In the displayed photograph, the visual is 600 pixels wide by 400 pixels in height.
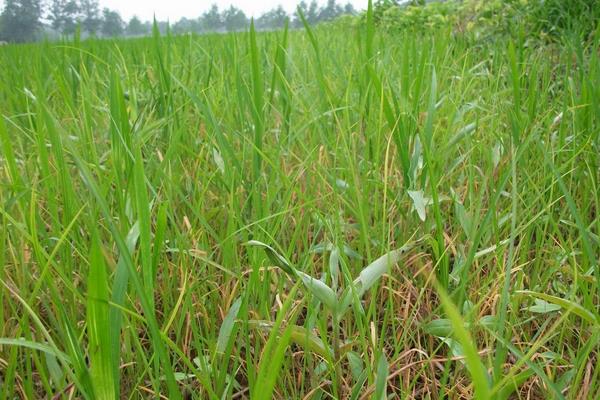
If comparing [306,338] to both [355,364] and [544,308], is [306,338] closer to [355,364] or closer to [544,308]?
[355,364]

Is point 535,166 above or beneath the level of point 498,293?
above

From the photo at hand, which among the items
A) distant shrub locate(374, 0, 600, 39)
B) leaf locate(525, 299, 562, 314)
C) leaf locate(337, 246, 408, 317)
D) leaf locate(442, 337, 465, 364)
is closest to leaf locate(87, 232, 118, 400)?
leaf locate(337, 246, 408, 317)

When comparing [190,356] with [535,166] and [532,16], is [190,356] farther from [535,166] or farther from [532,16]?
[532,16]

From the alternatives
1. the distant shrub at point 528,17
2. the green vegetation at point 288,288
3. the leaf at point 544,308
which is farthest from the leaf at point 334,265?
the distant shrub at point 528,17

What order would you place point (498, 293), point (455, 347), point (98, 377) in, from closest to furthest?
1. point (98, 377)
2. point (455, 347)
3. point (498, 293)

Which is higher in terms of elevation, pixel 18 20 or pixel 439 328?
pixel 18 20

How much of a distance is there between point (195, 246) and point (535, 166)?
687 millimetres

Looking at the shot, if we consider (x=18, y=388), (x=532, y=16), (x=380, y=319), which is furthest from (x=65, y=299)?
(x=532, y=16)

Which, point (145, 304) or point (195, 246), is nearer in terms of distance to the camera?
point (145, 304)

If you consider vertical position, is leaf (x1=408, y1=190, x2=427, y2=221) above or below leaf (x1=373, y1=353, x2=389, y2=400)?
above

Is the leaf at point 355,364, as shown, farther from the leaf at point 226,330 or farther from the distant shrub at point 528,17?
the distant shrub at point 528,17

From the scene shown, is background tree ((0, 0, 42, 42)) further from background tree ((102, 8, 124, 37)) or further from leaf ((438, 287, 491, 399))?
leaf ((438, 287, 491, 399))

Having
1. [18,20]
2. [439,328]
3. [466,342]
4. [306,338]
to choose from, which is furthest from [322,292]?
[18,20]

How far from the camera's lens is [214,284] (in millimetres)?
811
